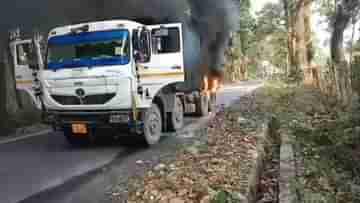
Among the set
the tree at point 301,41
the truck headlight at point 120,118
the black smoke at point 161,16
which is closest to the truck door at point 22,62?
the truck headlight at point 120,118

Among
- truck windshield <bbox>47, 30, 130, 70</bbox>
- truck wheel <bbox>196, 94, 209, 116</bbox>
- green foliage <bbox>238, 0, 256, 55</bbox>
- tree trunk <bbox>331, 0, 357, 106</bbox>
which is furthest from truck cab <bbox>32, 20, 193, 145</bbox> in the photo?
green foliage <bbox>238, 0, 256, 55</bbox>

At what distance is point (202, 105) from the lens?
35.7 feet

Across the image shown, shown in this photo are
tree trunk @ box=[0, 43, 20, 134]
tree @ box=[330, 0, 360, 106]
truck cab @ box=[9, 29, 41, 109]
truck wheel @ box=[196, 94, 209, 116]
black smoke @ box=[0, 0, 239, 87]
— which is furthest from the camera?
truck wheel @ box=[196, 94, 209, 116]

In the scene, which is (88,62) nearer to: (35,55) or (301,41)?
(35,55)

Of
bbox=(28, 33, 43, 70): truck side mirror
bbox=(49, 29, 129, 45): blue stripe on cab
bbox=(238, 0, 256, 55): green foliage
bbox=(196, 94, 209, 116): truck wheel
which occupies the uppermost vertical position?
bbox=(238, 0, 256, 55): green foliage

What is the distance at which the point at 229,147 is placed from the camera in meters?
6.16

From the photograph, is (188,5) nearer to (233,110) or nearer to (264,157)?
(233,110)

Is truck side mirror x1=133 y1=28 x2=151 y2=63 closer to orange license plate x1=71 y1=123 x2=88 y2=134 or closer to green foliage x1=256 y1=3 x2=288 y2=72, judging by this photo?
orange license plate x1=71 y1=123 x2=88 y2=134

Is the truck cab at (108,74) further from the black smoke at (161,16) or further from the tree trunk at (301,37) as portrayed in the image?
the tree trunk at (301,37)

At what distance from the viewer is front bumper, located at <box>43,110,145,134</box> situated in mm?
6633

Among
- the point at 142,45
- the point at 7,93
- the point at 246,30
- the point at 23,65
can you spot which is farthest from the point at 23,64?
the point at 246,30

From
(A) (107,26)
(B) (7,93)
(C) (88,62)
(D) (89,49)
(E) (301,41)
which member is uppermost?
(E) (301,41)

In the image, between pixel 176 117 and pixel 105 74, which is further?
pixel 176 117

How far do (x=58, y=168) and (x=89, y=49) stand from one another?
223 centimetres
